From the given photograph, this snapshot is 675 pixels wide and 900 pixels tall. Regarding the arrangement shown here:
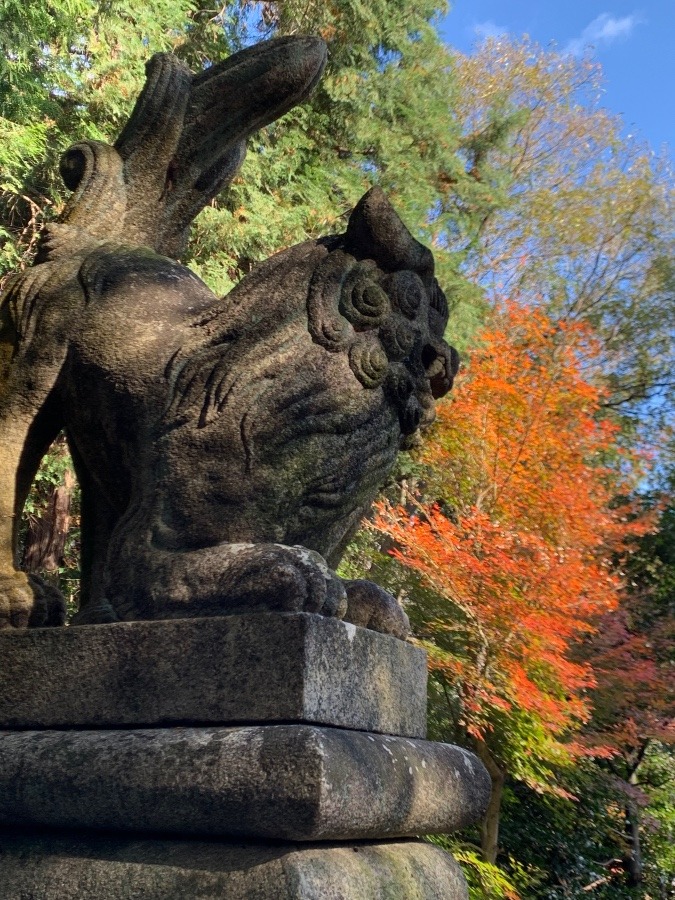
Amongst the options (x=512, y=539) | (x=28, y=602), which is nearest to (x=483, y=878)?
(x=512, y=539)

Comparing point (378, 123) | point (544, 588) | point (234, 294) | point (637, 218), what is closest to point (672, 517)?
point (544, 588)

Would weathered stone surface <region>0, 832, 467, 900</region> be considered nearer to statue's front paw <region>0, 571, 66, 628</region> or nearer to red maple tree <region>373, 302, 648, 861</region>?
statue's front paw <region>0, 571, 66, 628</region>

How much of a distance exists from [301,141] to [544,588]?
6453 mm

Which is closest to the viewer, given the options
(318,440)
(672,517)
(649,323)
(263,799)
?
(263,799)

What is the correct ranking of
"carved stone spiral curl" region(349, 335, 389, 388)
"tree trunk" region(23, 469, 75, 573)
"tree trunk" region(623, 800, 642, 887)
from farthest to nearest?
1. "tree trunk" region(623, 800, 642, 887)
2. "tree trunk" region(23, 469, 75, 573)
3. "carved stone spiral curl" region(349, 335, 389, 388)

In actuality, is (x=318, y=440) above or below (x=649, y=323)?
below

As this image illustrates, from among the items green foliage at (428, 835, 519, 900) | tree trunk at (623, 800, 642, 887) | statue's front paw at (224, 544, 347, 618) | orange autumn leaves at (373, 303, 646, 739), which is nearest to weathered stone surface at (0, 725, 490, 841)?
statue's front paw at (224, 544, 347, 618)

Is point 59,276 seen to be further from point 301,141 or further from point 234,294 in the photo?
point 301,141

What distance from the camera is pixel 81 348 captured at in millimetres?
2408

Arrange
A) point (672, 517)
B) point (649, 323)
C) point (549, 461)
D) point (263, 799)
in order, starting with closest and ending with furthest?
point (263, 799), point (549, 461), point (672, 517), point (649, 323)

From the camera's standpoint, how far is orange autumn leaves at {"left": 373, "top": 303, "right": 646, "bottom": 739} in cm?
815

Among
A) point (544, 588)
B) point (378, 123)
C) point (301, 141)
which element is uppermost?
point (378, 123)

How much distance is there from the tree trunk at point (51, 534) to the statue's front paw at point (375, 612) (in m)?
6.90

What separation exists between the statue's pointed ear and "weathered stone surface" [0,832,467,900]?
1.39m
